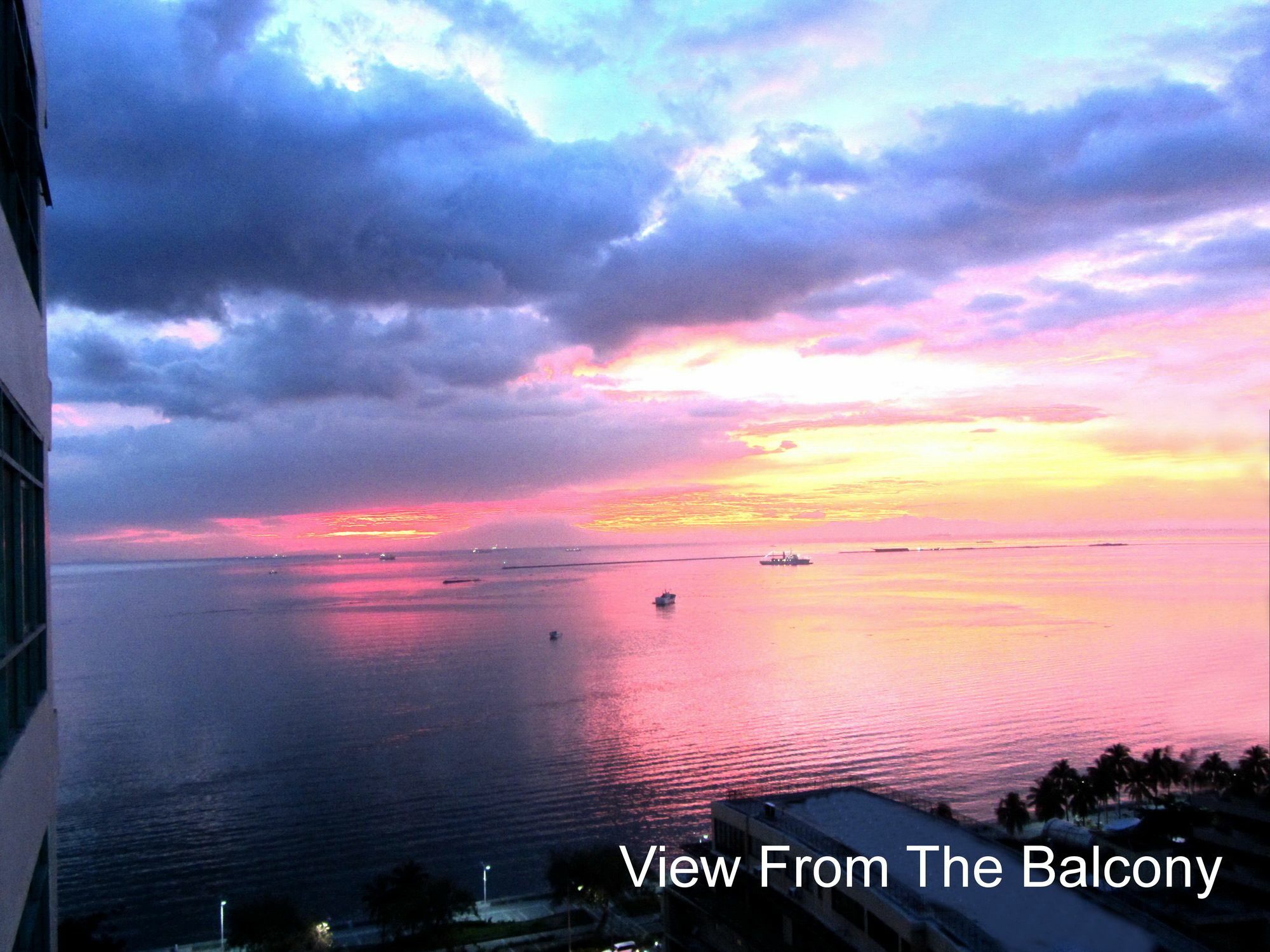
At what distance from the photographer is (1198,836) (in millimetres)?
14602

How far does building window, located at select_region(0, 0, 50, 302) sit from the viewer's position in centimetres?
318

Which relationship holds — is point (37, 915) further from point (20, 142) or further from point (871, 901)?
point (871, 901)

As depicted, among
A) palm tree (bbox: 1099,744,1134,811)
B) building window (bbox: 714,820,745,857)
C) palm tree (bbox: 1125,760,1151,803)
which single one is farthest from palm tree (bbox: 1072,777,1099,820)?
building window (bbox: 714,820,745,857)

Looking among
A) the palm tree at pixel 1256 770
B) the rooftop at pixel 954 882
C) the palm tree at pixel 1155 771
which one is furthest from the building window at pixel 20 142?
the palm tree at pixel 1155 771

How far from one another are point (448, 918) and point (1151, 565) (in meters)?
121

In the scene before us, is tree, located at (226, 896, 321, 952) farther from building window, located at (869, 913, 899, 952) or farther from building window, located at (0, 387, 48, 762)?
building window, located at (0, 387, 48, 762)

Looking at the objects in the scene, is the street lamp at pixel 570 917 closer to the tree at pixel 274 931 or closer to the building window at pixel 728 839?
the building window at pixel 728 839

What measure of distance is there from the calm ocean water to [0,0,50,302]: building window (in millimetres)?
14748

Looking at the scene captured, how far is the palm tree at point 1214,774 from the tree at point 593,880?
42.2 feet

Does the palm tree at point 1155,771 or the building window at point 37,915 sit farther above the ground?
the building window at point 37,915

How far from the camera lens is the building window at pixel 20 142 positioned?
3182mm

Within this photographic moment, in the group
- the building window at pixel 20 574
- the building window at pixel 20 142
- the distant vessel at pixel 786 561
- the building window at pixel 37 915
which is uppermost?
the building window at pixel 20 142

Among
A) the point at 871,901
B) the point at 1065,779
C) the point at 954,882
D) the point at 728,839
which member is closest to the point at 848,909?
the point at 871,901

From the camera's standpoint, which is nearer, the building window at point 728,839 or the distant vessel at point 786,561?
the building window at point 728,839
